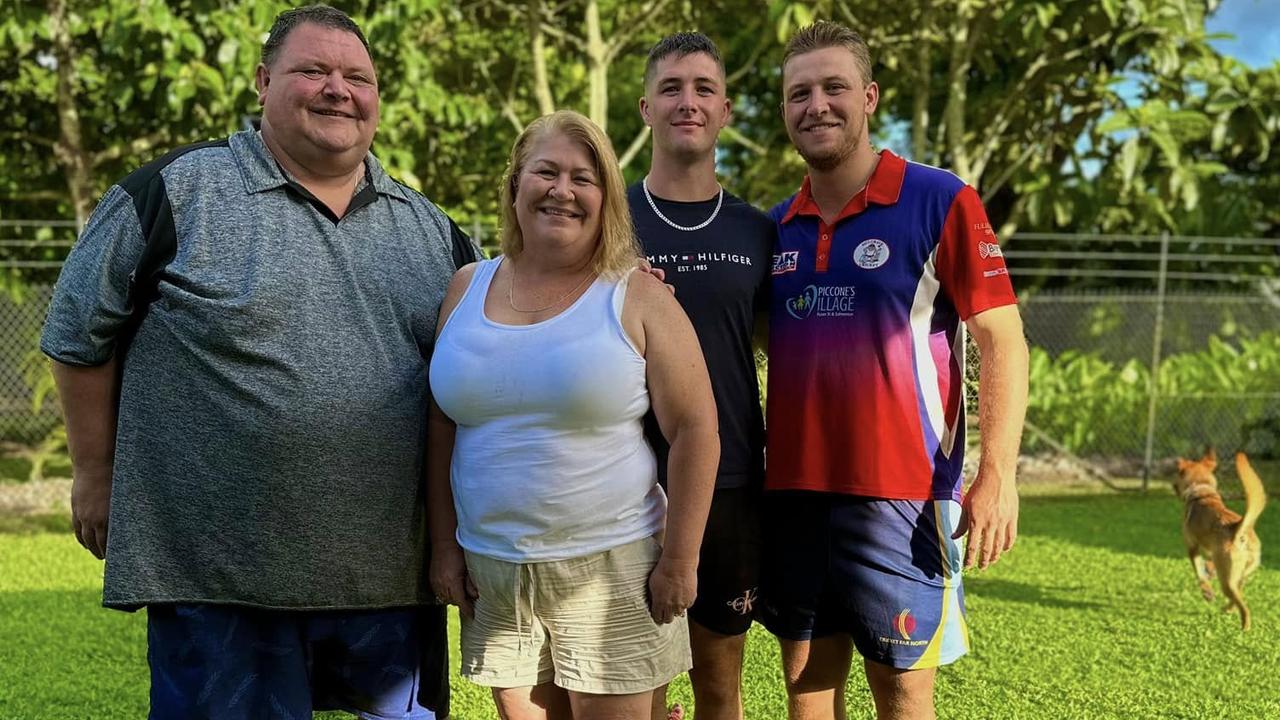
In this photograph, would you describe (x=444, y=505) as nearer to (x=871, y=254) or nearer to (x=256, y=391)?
(x=256, y=391)

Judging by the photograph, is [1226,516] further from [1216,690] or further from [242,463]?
[242,463]

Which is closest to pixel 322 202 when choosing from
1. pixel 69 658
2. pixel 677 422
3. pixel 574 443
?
pixel 574 443

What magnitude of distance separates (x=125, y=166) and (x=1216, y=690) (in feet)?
29.1

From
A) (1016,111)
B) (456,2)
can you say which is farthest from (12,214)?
(1016,111)

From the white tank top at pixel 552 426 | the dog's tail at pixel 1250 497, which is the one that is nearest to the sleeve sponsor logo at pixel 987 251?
the white tank top at pixel 552 426

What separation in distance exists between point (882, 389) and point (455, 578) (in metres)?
1.13

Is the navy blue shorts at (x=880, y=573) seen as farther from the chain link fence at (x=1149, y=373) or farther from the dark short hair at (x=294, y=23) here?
the chain link fence at (x=1149, y=373)

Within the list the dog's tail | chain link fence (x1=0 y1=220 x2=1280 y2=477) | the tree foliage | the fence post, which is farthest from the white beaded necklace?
the fence post

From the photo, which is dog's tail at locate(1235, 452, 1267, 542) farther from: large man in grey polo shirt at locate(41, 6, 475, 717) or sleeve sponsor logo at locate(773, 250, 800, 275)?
large man in grey polo shirt at locate(41, 6, 475, 717)

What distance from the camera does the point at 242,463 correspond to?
2422mm

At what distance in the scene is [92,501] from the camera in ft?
8.43

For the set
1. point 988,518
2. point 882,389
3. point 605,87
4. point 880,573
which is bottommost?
point 880,573

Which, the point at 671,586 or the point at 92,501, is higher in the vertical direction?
the point at 92,501

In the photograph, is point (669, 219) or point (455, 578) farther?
point (669, 219)
